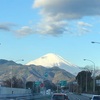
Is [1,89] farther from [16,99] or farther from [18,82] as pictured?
[18,82]

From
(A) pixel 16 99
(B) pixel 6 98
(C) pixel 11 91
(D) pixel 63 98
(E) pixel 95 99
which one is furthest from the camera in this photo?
(C) pixel 11 91

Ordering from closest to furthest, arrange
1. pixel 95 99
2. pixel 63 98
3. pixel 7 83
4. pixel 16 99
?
pixel 63 98
pixel 95 99
pixel 16 99
pixel 7 83

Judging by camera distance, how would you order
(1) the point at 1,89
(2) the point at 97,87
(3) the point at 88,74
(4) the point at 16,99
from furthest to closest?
(3) the point at 88,74
(2) the point at 97,87
(1) the point at 1,89
(4) the point at 16,99

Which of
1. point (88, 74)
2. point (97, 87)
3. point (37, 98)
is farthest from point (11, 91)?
point (88, 74)

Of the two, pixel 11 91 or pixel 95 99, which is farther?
pixel 11 91

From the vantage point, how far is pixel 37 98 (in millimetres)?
73438

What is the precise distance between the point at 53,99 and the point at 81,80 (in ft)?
476

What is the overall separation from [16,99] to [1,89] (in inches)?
330

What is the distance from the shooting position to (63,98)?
3566 cm

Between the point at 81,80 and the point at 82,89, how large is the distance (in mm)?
6044

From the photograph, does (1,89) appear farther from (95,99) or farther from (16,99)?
(95,99)

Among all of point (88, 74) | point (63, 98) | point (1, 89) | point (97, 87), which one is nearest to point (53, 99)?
point (63, 98)

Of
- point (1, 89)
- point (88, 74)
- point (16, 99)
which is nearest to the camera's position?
point (16, 99)

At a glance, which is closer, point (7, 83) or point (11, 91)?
point (11, 91)
